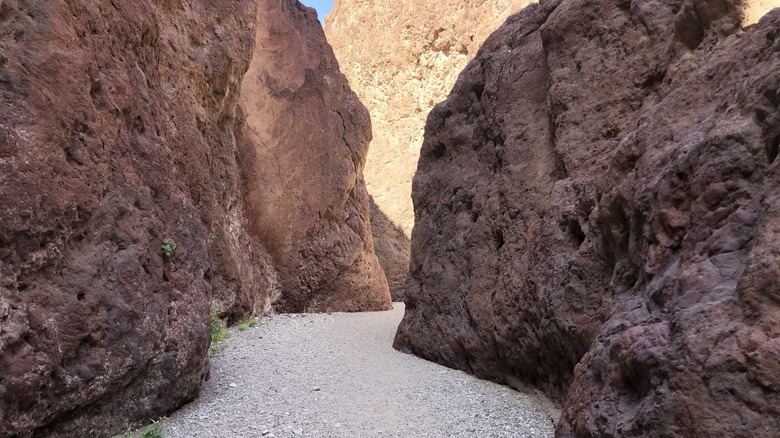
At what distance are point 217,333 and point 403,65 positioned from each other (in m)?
15.7

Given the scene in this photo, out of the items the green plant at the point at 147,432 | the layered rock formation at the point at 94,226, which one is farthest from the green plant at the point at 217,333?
the green plant at the point at 147,432

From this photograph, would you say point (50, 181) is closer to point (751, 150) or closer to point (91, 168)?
point (91, 168)

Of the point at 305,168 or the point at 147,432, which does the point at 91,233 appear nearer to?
the point at 147,432

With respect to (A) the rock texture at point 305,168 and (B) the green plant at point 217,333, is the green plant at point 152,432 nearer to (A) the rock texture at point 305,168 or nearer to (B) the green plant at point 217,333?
(B) the green plant at point 217,333

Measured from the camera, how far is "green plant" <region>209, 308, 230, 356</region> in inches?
238

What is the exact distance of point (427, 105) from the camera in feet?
64.7

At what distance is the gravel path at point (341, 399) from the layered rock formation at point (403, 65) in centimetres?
1035

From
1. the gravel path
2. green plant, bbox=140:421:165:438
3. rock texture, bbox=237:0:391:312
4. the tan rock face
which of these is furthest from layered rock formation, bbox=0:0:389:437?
the tan rock face

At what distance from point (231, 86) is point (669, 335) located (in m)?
7.17

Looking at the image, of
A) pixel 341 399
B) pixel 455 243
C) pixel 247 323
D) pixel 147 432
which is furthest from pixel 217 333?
pixel 455 243

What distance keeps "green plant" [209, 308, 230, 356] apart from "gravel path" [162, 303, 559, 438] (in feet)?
0.30

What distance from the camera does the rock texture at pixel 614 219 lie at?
2195 millimetres

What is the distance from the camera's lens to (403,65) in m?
20.3

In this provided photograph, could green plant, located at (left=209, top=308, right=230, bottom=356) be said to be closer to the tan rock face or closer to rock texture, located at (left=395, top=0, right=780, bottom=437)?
rock texture, located at (left=395, top=0, right=780, bottom=437)
